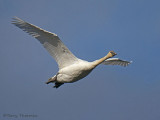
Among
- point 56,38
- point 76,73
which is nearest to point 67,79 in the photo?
point 76,73

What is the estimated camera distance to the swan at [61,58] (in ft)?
65.9

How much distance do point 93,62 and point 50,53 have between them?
9.46 ft

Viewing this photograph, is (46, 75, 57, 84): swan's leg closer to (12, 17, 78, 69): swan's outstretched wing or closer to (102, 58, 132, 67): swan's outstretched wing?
(12, 17, 78, 69): swan's outstretched wing

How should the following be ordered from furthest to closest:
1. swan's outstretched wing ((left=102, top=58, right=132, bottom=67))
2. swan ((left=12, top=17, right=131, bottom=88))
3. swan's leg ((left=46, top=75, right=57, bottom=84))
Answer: swan's outstretched wing ((left=102, top=58, right=132, bottom=67)) → swan's leg ((left=46, top=75, right=57, bottom=84)) → swan ((left=12, top=17, right=131, bottom=88))

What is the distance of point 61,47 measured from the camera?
20.7m

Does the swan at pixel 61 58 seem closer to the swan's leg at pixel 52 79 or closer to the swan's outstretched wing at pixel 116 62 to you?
the swan's leg at pixel 52 79

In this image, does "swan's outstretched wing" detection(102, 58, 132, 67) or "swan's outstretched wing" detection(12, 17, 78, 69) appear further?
"swan's outstretched wing" detection(102, 58, 132, 67)

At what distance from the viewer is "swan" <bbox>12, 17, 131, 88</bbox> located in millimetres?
20094

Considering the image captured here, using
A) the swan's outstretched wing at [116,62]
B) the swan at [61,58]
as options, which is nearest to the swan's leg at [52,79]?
the swan at [61,58]

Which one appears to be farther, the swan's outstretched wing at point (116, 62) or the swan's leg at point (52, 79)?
the swan's outstretched wing at point (116, 62)

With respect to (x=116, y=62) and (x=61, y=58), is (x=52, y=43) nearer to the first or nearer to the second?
(x=61, y=58)

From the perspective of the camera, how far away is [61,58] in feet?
69.6

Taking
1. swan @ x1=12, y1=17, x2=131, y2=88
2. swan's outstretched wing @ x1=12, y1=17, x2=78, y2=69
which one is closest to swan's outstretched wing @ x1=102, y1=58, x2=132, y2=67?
swan @ x1=12, y1=17, x2=131, y2=88

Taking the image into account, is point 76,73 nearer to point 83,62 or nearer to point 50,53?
point 83,62
